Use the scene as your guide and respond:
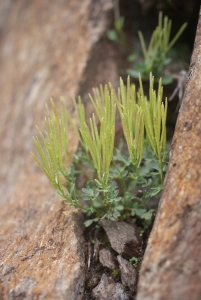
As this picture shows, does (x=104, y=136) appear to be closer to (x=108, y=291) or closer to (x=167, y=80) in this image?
(x=108, y=291)

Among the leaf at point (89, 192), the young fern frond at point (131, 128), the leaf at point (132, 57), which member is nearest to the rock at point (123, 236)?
the leaf at point (89, 192)

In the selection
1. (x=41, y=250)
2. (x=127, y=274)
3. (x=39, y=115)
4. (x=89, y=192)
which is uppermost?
(x=39, y=115)

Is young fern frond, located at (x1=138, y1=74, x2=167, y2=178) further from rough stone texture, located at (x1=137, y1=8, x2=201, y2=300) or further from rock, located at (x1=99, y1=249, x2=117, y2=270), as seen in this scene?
rock, located at (x1=99, y1=249, x2=117, y2=270)

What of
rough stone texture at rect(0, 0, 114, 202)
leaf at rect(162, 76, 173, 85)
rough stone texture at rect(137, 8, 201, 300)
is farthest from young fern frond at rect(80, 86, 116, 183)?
rough stone texture at rect(0, 0, 114, 202)

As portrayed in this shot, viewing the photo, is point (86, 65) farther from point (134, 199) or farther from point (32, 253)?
point (32, 253)

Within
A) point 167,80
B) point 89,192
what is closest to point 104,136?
point 89,192

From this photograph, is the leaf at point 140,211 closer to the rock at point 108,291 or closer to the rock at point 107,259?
the rock at point 107,259
